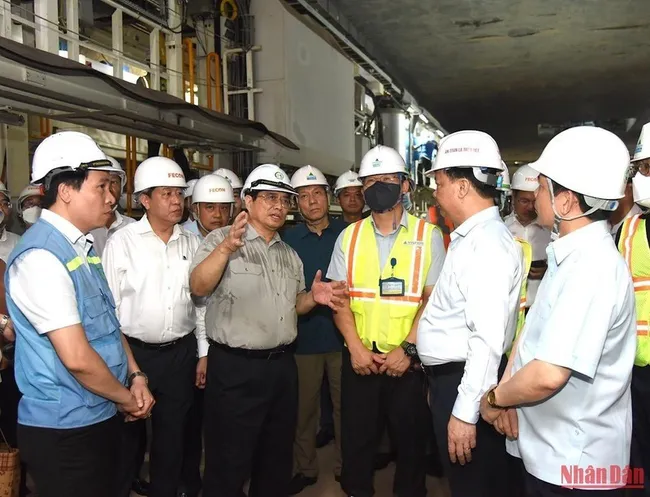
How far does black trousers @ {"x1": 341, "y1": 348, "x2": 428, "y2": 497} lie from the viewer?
2.54m

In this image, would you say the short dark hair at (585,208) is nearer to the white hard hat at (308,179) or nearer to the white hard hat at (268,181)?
the white hard hat at (268,181)

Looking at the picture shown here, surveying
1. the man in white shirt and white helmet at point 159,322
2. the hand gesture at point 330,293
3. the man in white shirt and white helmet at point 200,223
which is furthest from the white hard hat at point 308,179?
the hand gesture at point 330,293

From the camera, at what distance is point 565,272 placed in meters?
1.54

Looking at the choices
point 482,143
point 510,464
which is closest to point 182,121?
point 482,143

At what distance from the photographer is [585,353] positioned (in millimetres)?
1446

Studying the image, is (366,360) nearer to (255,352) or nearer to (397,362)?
(397,362)

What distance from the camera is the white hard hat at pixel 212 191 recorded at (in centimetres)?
349

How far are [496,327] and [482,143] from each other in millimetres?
716

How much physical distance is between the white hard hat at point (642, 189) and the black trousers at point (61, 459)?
7.42 feet

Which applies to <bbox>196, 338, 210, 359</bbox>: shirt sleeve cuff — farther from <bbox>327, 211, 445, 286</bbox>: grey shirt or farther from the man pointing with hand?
<bbox>327, 211, 445, 286</bbox>: grey shirt

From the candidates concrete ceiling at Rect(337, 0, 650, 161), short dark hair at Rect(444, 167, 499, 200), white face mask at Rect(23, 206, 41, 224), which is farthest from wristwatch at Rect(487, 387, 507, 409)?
concrete ceiling at Rect(337, 0, 650, 161)

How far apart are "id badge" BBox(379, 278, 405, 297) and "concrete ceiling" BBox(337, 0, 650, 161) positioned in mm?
4167

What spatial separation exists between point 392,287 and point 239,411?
3.03ft

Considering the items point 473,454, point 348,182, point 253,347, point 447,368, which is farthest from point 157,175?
point 473,454
